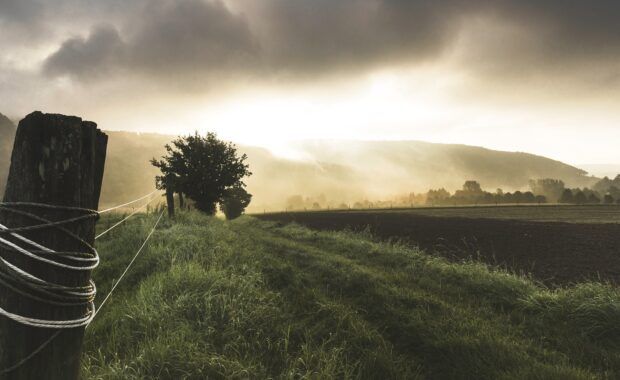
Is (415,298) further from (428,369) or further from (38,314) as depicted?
(38,314)

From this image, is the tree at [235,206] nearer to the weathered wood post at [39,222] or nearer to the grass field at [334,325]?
the grass field at [334,325]

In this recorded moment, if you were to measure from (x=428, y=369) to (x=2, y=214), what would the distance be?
441cm

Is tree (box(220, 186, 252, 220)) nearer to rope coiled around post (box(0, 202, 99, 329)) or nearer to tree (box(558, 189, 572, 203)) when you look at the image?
rope coiled around post (box(0, 202, 99, 329))

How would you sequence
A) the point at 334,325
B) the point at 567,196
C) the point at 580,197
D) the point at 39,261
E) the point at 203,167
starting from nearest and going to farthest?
the point at 39,261 < the point at 334,325 < the point at 203,167 < the point at 580,197 < the point at 567,196

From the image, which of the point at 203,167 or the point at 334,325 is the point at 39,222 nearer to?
the point at 334,325

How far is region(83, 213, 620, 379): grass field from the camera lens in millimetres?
3639

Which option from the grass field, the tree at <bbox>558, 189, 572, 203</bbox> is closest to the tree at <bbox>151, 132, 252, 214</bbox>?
the grass field

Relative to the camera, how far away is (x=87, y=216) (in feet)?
6.55

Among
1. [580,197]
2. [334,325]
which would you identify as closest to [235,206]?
[334,325]

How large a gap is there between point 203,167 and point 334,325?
2547cm

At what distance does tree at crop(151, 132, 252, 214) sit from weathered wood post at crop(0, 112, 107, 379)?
27.4 meters

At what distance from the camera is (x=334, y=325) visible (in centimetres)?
507

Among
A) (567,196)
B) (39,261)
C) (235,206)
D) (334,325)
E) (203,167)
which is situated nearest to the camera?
(39,261)

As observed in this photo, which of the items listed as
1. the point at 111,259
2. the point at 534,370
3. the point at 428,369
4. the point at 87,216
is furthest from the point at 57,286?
the point at 111,259
